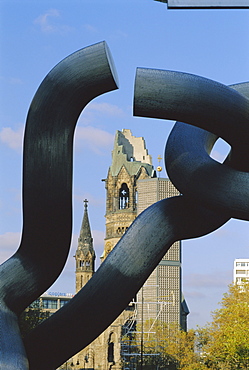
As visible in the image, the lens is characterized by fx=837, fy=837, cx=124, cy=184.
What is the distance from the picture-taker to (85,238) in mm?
100062

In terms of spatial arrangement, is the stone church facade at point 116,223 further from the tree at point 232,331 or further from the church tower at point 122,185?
the tree at point 232,331

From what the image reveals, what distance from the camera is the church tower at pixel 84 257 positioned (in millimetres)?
99688

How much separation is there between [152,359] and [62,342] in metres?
52.0

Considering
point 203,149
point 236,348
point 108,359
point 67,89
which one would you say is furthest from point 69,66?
point 108,359

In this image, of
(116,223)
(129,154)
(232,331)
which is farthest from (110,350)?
(232,331)

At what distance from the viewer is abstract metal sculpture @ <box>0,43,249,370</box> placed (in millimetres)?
8406

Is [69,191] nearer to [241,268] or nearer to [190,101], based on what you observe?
[190,101]

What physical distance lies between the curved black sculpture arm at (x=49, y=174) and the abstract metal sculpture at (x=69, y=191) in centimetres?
1

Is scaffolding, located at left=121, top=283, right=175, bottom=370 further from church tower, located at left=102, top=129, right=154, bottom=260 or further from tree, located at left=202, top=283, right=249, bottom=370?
church tower, located at left=102, top=129, right=154, bottom=260

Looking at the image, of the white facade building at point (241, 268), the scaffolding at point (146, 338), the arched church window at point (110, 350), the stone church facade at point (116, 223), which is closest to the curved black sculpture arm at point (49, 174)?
the scaffolding at point (146, 338)

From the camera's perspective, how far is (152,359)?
59.5 meters

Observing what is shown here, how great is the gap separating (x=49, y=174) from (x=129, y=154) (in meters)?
101

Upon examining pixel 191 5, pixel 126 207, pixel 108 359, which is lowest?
pixel 108 359

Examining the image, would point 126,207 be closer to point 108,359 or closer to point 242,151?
point 108,359
